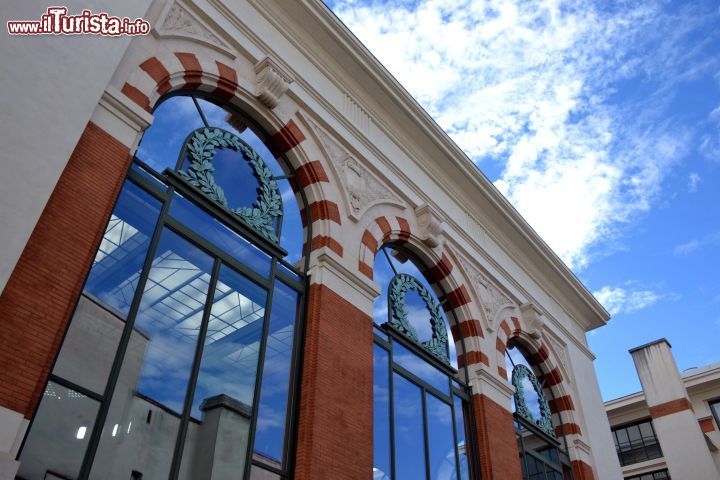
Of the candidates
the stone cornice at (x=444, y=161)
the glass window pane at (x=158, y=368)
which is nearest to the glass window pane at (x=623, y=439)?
the stone cornice at (x=444, y=161)

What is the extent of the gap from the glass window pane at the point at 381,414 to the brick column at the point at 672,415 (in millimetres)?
12481

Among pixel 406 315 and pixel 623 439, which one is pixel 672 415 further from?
pixel 406 315

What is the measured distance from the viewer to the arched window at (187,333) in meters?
6.53

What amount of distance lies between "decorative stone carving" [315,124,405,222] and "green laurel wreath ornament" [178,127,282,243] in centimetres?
157

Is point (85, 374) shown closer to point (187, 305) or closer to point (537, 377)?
point (187, 305)

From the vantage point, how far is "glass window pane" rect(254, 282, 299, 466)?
332 inches

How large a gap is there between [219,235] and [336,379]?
106 inches

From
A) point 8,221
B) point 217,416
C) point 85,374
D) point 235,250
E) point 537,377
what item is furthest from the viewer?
point 537,377

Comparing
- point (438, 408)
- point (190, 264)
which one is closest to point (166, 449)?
point (190, 264)

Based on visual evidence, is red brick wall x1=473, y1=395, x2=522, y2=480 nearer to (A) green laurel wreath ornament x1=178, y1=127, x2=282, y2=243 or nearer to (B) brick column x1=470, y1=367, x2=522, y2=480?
(B) brick column x1=470, y1=367, x2=522, y2=480

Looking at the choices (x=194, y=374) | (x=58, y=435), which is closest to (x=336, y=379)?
(x=194, y=374)

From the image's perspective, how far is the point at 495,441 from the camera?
12281 millimetres

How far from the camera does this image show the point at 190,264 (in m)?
8.54

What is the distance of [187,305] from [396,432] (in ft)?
14.1
